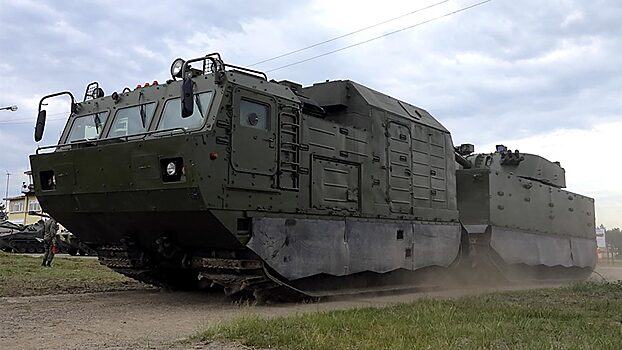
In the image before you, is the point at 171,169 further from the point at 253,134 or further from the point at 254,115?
the point at 254,115

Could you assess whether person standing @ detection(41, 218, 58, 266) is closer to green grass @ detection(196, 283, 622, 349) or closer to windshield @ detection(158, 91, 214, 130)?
windshield @ detection(158, 91, 214, 130)

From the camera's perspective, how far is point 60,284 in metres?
13.0

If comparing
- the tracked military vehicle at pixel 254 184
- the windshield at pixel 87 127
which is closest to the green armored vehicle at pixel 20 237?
the tracked military vehicle at pixel 254 184

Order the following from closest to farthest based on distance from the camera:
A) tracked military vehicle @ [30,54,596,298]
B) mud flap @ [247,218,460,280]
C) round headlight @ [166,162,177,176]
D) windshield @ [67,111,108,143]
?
1. round headlight @ [166,162,177,176]
2. tracked military vehicle @ [30,54,596,298]
3. mud flap @ [247,218,460,280]
4. windshield @ [67,111,108,143]

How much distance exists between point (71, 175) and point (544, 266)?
12.2 metres

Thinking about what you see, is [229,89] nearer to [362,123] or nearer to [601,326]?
[362,123]

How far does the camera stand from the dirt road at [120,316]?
6566 millimetres

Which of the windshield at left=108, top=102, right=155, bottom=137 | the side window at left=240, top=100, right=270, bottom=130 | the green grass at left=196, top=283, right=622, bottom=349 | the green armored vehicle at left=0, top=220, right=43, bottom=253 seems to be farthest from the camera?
the green armored vehicle at left=0, top=220, right=43, bottom=253

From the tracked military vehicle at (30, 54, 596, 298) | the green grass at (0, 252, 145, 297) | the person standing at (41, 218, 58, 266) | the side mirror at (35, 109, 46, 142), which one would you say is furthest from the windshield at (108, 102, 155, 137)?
the person standing at (41, 218, 58, 266)

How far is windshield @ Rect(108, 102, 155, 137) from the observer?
989cm

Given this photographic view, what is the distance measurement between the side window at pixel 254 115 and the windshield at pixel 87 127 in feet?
8.39

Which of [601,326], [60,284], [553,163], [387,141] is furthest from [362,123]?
[553,163]

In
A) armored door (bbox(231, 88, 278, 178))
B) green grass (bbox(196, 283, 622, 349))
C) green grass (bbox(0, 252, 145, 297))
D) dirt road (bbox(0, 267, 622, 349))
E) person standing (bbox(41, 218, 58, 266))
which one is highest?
armored door (bbox(231, 88, 278, 178))

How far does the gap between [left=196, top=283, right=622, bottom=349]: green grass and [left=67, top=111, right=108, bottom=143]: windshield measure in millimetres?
4820
